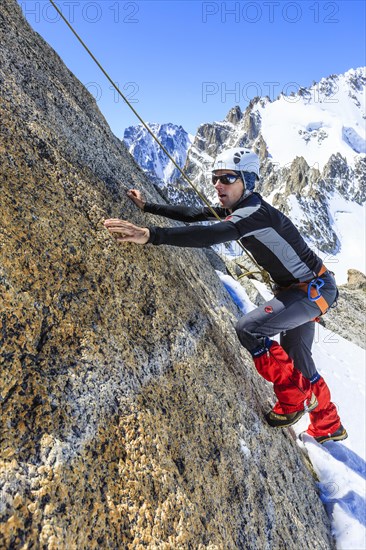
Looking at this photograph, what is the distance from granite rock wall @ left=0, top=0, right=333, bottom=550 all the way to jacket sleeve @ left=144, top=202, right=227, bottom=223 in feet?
0.81

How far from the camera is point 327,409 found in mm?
6910

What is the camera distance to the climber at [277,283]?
566cm

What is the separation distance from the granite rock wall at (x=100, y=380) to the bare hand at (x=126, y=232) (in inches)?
4.9

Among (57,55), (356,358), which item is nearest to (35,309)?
(57,55)

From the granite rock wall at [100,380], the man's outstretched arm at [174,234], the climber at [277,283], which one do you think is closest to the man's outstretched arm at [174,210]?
the climber at [277,283]

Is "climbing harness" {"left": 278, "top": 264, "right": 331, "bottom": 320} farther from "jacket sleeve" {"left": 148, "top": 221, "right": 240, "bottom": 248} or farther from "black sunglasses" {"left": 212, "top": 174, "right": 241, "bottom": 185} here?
"black sunglasses" {"left": 212, "top": 174, "right": 241, "bottom": 185}

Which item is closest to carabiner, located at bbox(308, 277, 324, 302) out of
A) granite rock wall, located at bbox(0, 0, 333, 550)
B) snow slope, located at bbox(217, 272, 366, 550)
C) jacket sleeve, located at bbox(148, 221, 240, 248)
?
granite rock wall, located at bbox(0, 0, 333, 550)

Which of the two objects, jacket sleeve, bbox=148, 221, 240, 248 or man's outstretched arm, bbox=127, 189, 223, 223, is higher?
man's outstretched arm, bbox=127, 189, 223, 223

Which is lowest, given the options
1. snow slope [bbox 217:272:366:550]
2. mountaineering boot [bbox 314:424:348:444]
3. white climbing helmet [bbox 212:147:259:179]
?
snow slope [bbox 217:272:366:550]

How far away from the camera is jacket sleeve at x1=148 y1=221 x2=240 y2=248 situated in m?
4.68

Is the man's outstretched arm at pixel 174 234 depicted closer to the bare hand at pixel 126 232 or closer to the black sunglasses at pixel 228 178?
the bare hand at pixel 126 232

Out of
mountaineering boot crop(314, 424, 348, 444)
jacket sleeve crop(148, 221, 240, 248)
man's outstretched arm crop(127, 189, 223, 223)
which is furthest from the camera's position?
mountaineering boot crop(314, 424, 348, 444)

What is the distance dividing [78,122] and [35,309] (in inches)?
137

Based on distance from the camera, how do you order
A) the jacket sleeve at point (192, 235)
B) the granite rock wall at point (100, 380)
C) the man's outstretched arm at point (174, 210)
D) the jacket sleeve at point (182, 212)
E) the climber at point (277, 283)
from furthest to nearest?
the jacket sleeve at point (182, 212), the man's outstretched arm at point (174, 210), the climber at point (277, 283), the jacket sleeve at point (192, 235), the granite rock wall at point (100, 380)
